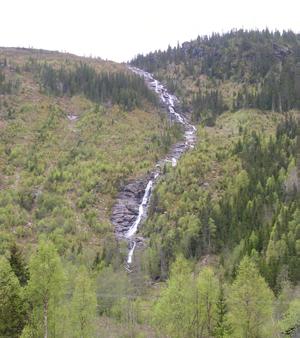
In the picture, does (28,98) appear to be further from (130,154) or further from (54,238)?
(54,238)

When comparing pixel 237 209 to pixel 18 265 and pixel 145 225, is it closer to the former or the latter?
pixel 145 225

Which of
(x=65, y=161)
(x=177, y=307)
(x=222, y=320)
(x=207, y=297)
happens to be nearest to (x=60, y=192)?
(x=65, y=161)

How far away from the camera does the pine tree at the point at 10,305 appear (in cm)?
4775

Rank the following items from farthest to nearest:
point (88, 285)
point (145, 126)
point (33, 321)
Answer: point (145, 126)
point (88, 285)
point (33, 321)

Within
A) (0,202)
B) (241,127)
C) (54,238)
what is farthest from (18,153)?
(241,127)

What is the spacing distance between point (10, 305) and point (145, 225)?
271 feet

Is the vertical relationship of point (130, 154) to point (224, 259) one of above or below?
above

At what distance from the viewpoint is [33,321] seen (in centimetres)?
5169

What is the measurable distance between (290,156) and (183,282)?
286ft

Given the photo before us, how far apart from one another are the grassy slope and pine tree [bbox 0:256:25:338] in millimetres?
60269

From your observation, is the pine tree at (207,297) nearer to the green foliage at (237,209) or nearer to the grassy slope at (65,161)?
the green foliage at (237,209)

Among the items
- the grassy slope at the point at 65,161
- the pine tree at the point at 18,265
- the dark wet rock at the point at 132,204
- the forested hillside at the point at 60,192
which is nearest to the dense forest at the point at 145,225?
the pine tree at the point at 18,265

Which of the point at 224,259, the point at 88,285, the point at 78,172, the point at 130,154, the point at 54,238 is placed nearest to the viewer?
the point at 88,285

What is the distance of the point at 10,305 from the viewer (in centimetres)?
4828
